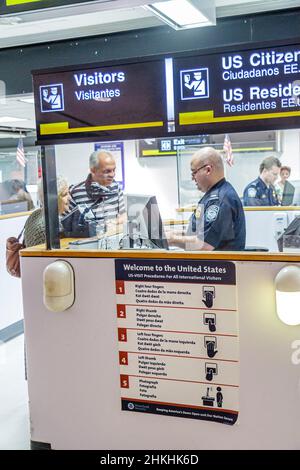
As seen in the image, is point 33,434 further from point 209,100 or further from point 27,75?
point 27,75

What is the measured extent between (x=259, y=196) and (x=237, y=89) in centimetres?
354

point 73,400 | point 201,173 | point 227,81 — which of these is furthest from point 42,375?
point 227,81

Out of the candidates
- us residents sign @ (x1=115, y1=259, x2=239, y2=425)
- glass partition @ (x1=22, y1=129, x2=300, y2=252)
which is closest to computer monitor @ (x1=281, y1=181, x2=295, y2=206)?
glass partition @ (x1=22, y1=129, x2=300, y2=252)

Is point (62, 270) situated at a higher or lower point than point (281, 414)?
higher

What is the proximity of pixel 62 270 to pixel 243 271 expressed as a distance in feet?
2.71

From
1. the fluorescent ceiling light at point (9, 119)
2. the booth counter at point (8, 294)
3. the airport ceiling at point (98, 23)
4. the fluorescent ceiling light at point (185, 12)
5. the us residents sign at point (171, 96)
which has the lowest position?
the booth counter at point (8, 294)

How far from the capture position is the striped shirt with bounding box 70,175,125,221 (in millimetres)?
3920

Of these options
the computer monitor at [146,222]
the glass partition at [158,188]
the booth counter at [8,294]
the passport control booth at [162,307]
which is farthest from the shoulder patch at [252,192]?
the passport control booth at [162,307]

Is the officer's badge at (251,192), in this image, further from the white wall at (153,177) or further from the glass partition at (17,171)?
the glass partition at (17,171)

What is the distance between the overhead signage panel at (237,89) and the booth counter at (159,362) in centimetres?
56

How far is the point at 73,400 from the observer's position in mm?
2637

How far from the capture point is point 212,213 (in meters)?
2.98

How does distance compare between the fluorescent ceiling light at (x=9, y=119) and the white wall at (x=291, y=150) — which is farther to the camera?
the fluorescent ceiling light at (x=9, y=119)

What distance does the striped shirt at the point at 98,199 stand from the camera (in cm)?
392
